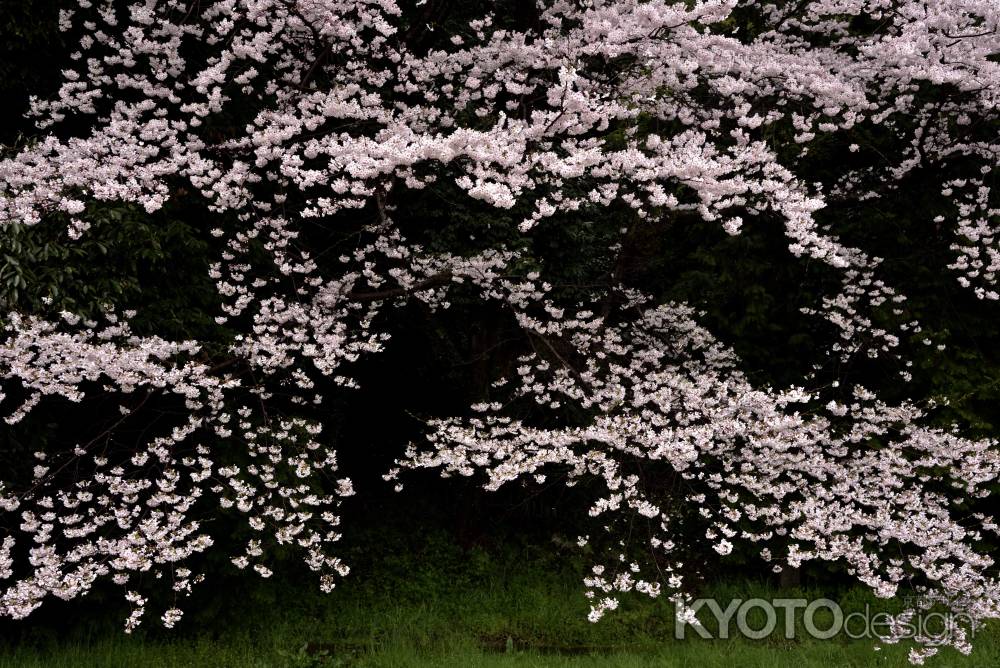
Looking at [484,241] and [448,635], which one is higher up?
[484,241]

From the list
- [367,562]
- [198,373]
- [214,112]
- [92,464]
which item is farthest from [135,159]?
[367,562]

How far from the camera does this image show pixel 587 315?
25.8 feet

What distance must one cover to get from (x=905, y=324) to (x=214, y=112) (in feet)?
23.3

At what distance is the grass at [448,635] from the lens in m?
5.73

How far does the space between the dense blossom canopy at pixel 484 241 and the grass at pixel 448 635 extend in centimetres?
45

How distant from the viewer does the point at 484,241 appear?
7.35 metres

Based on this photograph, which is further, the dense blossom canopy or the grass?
the grass

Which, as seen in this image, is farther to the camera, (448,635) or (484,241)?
(484,241)

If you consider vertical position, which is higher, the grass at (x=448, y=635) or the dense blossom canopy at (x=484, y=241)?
the dense blossom canopy at (x=484, y=241)

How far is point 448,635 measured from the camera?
686 centimetres

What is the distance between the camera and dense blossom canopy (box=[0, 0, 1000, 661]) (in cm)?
529

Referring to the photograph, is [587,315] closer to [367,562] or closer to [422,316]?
[422,316]

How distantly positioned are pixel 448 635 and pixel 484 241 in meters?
3.79

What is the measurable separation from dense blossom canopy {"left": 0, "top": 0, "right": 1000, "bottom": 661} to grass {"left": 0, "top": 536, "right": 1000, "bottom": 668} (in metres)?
0.45
